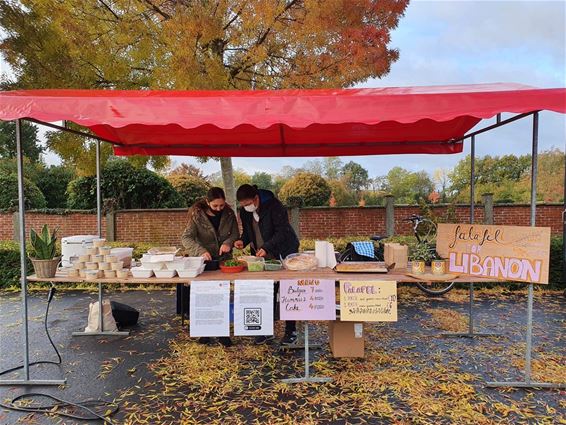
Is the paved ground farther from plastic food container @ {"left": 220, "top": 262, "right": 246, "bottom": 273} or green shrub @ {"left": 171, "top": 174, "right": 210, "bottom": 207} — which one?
green shrub @ {"left": 171, "top": 174, "right": 210, "bottom": 207}

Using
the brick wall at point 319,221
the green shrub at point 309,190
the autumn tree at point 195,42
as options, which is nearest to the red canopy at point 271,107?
the autumn tree at point 195,42

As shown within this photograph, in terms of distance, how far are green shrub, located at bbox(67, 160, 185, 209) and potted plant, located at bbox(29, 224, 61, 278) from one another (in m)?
7.42

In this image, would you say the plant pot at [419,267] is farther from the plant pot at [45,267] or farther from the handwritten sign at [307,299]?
the plant pot at [45,267]

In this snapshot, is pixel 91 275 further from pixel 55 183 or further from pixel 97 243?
pixel 55 183

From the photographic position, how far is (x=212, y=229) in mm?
4488

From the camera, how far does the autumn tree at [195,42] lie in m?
5.81

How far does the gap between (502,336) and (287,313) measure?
283cm

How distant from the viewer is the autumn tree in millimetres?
5812

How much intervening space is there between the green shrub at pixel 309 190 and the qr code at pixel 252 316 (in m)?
8.27

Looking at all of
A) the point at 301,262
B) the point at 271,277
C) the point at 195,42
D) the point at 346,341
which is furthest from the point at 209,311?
the point at 195,42

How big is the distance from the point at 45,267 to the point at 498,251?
412cm

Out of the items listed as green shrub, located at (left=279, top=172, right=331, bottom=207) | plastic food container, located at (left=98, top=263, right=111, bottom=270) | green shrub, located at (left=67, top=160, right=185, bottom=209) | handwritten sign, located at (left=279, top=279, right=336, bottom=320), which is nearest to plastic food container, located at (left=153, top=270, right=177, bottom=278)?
plastic food container, located at (left=98, top=263, right=111, bottom=270)

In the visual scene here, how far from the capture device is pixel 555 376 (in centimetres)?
359

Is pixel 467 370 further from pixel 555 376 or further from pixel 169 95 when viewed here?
pixel 169 95
